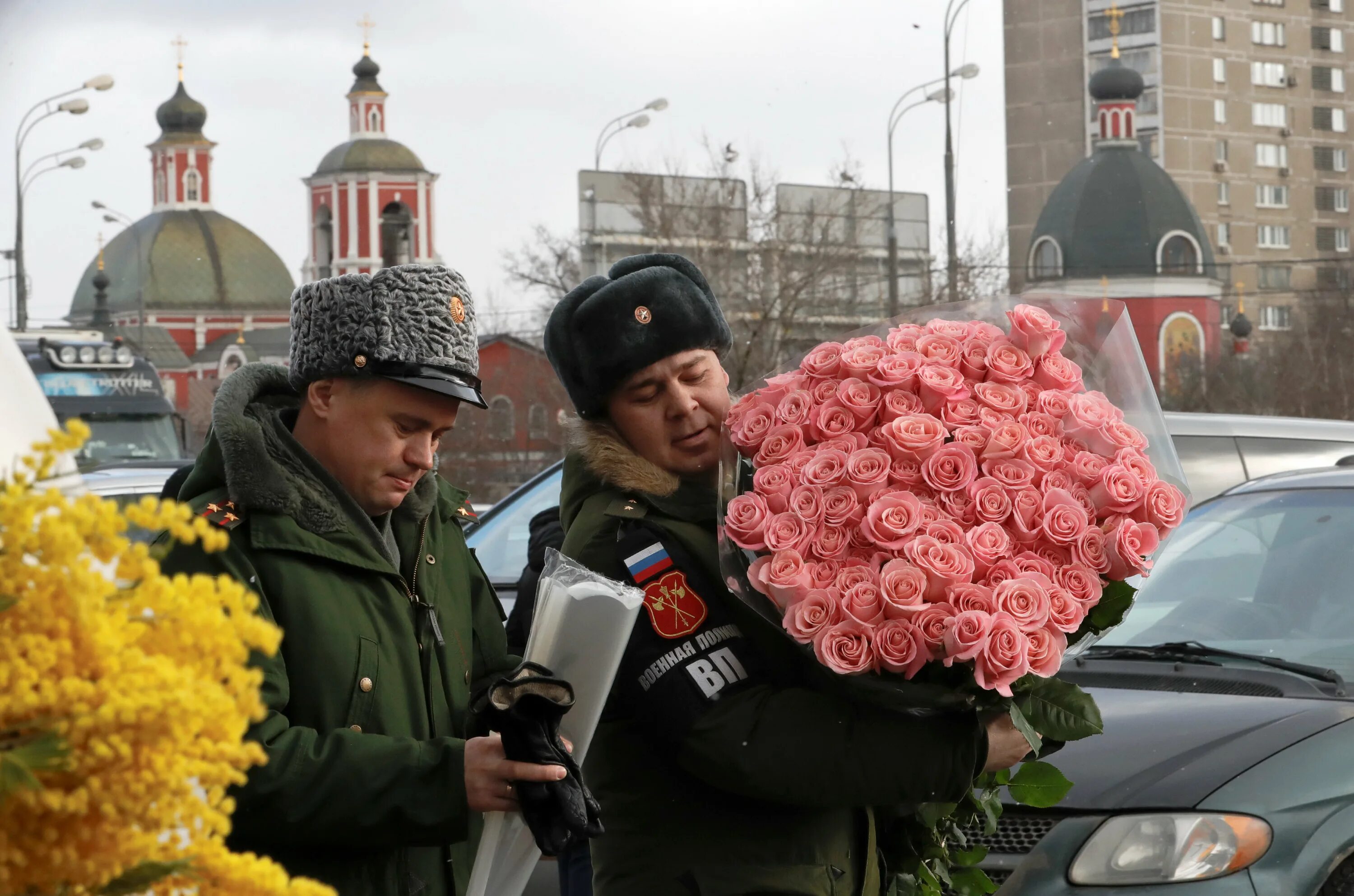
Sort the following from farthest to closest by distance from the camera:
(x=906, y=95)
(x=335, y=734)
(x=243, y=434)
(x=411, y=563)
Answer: (x=906, y=95) → (x=411, y=563) → (x=243, y=434) → (x=335, y=734)

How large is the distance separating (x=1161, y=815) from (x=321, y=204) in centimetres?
8949

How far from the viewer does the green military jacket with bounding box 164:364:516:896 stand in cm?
231

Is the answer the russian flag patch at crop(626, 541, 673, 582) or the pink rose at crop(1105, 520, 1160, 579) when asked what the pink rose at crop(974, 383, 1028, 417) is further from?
the russian flag patch at crop(626, 541, 673, 582)

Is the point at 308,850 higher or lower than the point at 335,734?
lower

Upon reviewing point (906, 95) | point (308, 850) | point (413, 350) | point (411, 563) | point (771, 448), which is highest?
point (906, 95)

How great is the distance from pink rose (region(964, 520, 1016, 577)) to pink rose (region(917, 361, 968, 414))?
0.86 ft

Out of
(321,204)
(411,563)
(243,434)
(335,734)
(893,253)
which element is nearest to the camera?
(335,734)

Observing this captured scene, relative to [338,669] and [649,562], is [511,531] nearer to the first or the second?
[649,562]

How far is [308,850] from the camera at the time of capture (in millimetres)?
2414

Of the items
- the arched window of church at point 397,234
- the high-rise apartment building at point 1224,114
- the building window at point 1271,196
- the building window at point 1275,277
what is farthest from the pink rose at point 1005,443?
the building window at point 1271,196

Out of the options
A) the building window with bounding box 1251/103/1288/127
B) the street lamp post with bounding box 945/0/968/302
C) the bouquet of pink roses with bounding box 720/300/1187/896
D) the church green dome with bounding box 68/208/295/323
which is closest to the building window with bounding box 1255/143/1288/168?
the building window with bounding box 1251/103/1288/127

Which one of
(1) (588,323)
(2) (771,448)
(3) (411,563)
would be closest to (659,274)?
(1) (588,323)

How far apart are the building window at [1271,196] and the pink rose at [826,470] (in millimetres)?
100472

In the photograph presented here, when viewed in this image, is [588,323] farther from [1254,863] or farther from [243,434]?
[1254,863]
